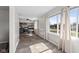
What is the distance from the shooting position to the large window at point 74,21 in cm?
359

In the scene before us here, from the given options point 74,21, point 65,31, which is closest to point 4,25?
point 65,31

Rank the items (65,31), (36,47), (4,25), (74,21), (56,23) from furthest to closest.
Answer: (4,25) < (56,23) < (36,47) < (65,31) < (74,21)

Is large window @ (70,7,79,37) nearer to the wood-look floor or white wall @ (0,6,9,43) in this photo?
the wood-look floor

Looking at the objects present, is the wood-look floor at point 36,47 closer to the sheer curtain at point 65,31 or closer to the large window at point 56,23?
the sheer curtain at point 65,31

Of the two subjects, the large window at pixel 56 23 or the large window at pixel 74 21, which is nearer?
the large window at pixel 74 21

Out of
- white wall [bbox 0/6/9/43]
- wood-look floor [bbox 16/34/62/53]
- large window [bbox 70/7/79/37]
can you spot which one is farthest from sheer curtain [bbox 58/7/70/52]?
white wall [bbox 0/6/9/43]

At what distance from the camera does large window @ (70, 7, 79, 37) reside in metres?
3.59

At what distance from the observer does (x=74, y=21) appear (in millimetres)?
3719

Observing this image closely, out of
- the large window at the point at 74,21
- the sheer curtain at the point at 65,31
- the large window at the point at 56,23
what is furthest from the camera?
the large window at the point at 56,23

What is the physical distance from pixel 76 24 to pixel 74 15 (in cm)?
39

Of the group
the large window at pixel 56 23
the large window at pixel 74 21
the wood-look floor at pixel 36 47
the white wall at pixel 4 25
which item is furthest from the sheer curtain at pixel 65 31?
the white wall at pixel 4 25

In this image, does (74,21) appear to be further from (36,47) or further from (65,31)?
(36,47)

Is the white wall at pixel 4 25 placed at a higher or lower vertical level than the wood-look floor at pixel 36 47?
higher
